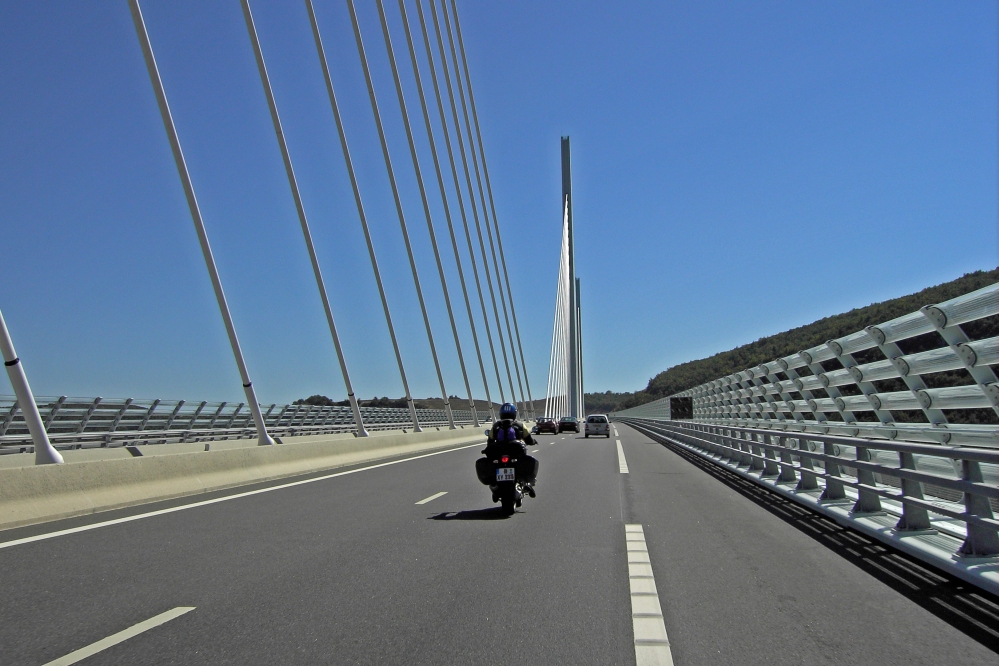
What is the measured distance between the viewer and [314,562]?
7.38m

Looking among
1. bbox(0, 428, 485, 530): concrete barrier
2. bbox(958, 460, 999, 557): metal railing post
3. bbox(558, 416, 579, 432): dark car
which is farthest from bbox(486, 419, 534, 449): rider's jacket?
bbox(558, 416, 579, 432): dark car

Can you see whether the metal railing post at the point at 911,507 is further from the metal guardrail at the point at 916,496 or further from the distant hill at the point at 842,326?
the distant hill at the point at 842,326

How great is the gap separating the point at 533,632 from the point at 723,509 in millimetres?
7257

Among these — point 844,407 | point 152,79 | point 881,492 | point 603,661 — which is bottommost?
point 603,661

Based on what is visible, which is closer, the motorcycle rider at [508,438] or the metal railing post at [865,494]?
the metal railing post at [865,494]

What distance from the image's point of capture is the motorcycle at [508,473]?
11266 mm

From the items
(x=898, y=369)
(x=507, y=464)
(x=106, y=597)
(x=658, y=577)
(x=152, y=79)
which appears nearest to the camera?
(x=106, y=597)

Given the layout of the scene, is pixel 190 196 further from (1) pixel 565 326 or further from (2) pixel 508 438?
(1) pixel 565 326

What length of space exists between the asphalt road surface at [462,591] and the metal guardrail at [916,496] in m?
0.20

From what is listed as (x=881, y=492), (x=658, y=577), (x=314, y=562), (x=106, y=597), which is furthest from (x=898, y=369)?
(x=106, y=597)

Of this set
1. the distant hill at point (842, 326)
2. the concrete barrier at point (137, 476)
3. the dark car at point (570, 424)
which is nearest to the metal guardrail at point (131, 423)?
the concrete barrier at point (137, 476)

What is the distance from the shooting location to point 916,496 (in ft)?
25.8

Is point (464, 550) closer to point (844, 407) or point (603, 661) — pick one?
point (603, 661)

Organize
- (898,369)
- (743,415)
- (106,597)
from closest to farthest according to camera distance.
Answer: (106,597)
(898,369)
(743,415)
